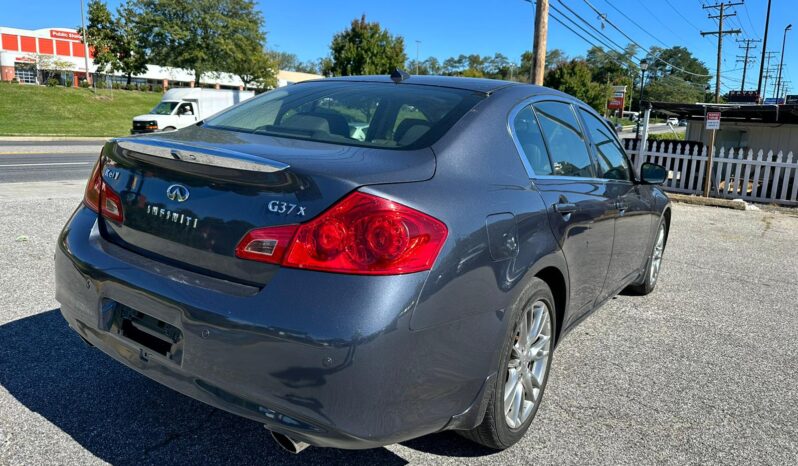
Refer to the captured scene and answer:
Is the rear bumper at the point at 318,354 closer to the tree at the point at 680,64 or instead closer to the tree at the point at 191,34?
the tree at the point at 191,34

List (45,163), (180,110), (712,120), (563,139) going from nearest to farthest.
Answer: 1. (563,139)
2. (712,120)
3. (45,163)
4. (180,110)

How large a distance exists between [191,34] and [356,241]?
46604mm

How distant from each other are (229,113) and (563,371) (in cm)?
244

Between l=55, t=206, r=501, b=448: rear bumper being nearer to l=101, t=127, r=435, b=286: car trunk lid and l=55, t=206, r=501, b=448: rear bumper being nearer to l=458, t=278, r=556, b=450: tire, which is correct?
l=101, t=127, r=435, b=286: car trunk lid

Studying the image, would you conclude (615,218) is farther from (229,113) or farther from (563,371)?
(229,113)

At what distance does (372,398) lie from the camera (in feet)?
6.25

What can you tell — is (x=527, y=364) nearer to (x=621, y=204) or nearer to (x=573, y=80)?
(x=621, y=204)

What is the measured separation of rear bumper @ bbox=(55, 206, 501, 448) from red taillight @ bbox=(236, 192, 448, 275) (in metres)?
0.04

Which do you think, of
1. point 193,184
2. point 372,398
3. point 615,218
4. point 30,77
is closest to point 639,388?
→ point 615,218

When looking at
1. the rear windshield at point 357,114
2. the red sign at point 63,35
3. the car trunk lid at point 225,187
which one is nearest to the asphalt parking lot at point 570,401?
the car trunk lid at point 225,187

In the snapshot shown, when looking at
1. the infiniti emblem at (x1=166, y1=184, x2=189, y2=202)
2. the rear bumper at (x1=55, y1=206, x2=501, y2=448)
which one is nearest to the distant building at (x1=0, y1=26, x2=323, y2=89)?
the infiniti emblem at (x1=166, y1=184, x2=189, y2=202)

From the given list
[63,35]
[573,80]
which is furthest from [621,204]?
[63,35]

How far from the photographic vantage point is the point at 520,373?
8.75ft

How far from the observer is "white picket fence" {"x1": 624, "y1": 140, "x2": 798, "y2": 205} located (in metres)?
12.5
